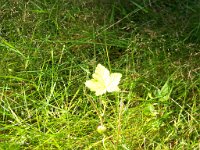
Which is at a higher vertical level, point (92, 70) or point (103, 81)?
point (92, 70)

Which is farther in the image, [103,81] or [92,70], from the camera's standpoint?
[92,70]

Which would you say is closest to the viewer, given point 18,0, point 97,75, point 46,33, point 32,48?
point 97,75

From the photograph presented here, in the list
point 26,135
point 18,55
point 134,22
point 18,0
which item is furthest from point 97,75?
point 18,0

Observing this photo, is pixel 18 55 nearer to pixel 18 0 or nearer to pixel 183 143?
pixel 18 0

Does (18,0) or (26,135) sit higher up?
(18,0)

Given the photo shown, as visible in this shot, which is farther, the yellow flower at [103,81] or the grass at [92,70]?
the grass at [92,70]

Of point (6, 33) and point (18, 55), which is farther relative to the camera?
point (6, 33)

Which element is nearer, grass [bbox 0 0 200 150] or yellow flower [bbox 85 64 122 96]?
yellow flower [bbox 85 64 122 96]

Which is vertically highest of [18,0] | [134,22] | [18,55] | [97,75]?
[18,0]
